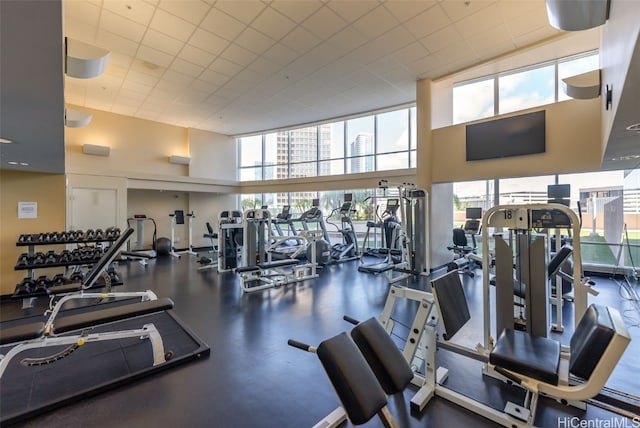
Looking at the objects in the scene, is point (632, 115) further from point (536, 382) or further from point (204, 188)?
point (204, 188)

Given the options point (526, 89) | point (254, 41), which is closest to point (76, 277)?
point (254, 41)

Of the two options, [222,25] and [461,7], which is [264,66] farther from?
[461,7]

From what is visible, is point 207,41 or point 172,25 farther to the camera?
point 207,41

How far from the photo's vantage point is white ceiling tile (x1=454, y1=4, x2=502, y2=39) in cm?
383

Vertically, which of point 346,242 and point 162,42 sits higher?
point 162,42

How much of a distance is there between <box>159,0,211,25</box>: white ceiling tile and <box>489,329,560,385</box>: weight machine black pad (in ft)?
15.8

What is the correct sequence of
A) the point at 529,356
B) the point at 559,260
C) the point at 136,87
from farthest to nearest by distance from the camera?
the point at 136,87, the point at 559,260, the point at 529,356

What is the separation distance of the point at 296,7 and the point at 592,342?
440 centimetres

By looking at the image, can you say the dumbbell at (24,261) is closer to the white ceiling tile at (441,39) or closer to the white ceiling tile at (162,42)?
the white ceiling tile at (162,42)

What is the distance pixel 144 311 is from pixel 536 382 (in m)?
2.93

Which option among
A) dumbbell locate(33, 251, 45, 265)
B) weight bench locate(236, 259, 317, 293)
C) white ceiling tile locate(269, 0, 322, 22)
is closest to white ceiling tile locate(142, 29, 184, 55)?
white ceiling tile locate(269, 0, 322, 22)

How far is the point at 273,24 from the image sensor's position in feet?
13.4

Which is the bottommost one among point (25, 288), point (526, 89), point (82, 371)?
point (82, 371)

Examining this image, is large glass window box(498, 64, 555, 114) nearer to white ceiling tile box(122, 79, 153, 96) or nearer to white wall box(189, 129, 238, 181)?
white ceiling tile box(122, 79, 153, 96)
